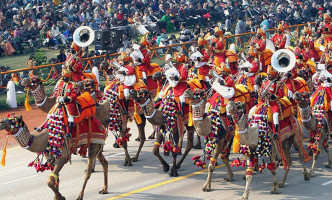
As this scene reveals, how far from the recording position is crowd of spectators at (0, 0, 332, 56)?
34.5 metres

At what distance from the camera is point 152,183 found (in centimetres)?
1616

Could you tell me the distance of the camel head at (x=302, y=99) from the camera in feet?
50.0

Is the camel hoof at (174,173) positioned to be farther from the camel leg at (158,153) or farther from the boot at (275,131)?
the boot at (275,131)

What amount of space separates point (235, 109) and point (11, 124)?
4.73 m

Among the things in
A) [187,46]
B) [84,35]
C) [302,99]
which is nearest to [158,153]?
[302,99]

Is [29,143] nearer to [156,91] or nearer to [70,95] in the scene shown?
[70,95]

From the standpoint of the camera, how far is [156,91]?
66.7 feet

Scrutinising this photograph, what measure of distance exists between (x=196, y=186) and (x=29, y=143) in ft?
14.4

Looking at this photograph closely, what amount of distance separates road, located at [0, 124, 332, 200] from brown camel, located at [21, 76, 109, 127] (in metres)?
1.61

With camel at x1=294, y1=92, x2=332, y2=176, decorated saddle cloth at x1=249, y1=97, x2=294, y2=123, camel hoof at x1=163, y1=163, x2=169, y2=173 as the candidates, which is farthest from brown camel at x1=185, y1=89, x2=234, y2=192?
camel at x1=294, y1=92, x2=332, y2=176

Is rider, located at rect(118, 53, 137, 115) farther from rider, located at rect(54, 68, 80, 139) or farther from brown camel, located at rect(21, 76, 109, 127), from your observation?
rider, located at rect(54, 68, 80, 139)

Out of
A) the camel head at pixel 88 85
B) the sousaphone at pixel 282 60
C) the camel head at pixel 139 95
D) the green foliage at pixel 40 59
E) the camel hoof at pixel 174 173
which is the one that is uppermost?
the green foliage at pixel 40 59

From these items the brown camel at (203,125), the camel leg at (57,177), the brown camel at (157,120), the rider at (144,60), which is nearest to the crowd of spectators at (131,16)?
the rider at (144,60)

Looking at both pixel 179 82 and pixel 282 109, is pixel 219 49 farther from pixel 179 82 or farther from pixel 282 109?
Result: pixel 282 109
